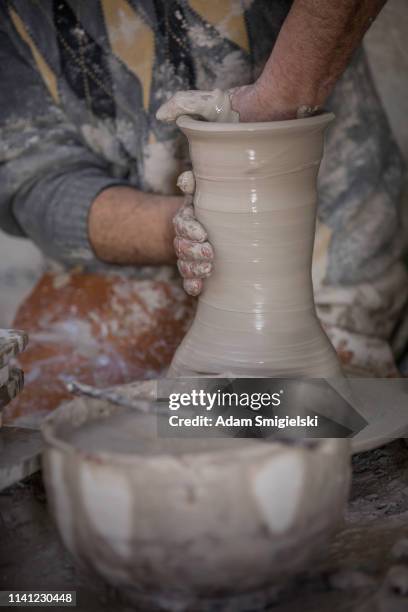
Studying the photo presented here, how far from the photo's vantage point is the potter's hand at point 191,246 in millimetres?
1645

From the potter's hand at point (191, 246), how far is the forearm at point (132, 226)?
484 mm

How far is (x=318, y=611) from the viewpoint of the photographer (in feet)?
4.01

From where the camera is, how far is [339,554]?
140cm

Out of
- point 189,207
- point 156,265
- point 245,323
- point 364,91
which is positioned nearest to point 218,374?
point 245,323

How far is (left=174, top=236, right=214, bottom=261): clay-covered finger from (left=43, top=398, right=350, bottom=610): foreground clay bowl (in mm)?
561

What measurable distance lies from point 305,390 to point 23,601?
2.02 ft

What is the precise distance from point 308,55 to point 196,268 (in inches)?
17.9

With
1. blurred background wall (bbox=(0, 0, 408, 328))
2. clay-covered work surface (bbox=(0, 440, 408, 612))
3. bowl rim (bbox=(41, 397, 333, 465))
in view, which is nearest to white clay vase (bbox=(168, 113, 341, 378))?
clay-covered work surface (bbox=(0, 440, 408, 612))

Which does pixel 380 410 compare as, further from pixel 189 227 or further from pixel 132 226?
pixel 132 226

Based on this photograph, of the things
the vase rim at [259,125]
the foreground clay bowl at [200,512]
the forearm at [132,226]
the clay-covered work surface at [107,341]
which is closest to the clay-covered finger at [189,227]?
the vase rim at [259,125]

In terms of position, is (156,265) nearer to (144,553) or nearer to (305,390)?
(305,390)

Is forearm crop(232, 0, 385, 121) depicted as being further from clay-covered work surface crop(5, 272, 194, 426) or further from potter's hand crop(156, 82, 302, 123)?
clay-covered work surface crop(5, 272, 194, 426)

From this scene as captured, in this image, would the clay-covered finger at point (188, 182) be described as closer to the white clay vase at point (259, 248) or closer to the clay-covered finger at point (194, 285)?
the white clay vase at point (259, 248)

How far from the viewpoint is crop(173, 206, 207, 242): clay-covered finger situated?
1646 millimetres
